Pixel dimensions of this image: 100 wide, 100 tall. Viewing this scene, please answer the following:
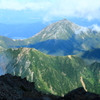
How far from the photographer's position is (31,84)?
102562mm

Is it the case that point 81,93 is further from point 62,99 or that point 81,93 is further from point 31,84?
point 31,84

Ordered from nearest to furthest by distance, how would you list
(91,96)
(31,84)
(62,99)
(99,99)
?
(99,99) < (91,96) < (62,99) < (31,84)

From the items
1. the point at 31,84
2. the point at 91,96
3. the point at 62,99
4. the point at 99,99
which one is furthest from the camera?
the point at 31,84

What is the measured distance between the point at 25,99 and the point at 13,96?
24.4 feet

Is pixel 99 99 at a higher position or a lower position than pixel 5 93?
lower

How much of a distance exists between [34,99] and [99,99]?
63.7 feet

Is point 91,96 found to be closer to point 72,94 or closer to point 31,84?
point 72,94

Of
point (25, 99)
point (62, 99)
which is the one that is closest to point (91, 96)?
point (62, 99)

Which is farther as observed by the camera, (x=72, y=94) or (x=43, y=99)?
(x=72, y=94)

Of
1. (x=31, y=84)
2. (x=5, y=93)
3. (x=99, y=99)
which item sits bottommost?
(x=99, y=99)

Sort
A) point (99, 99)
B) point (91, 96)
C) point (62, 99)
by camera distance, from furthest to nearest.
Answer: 1. point (62, 99)
2. point (91, 96)
3. point (99, 99)

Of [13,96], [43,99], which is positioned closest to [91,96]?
[43,99]

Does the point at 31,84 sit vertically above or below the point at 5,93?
above

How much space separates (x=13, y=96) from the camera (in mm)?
58531
